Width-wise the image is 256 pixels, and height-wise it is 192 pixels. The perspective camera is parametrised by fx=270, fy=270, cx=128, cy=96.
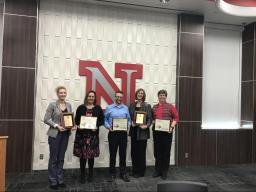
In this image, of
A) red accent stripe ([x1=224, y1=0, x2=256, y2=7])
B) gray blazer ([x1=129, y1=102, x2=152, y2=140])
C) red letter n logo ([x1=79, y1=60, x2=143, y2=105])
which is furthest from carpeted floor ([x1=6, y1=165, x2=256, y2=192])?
red accent stripe ([x1=224, y1=0, x2=256, y2=7])

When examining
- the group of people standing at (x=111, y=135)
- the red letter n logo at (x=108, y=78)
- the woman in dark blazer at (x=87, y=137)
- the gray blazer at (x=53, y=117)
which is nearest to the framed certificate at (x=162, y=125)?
the group of people standing at (x=111, y=135)

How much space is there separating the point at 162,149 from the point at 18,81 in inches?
113

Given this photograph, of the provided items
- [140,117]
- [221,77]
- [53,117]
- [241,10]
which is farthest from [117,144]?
[241,10]

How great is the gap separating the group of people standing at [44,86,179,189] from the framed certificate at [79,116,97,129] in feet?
0.34

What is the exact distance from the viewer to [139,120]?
450 centimetres

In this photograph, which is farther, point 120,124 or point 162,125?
point 162,125

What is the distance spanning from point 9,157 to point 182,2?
4.33 m

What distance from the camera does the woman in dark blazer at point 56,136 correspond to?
3918 millimetres

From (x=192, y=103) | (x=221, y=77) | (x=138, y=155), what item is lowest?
(x=138, y=155)

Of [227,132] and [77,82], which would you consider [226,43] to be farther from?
[77,82]

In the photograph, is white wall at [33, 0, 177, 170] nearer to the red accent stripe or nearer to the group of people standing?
the group of people standing

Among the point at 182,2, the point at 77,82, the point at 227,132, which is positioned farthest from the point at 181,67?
the point at 77,82

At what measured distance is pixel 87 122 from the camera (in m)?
4.14

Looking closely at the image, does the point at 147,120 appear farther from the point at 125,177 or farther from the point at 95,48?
the point at 95,48
